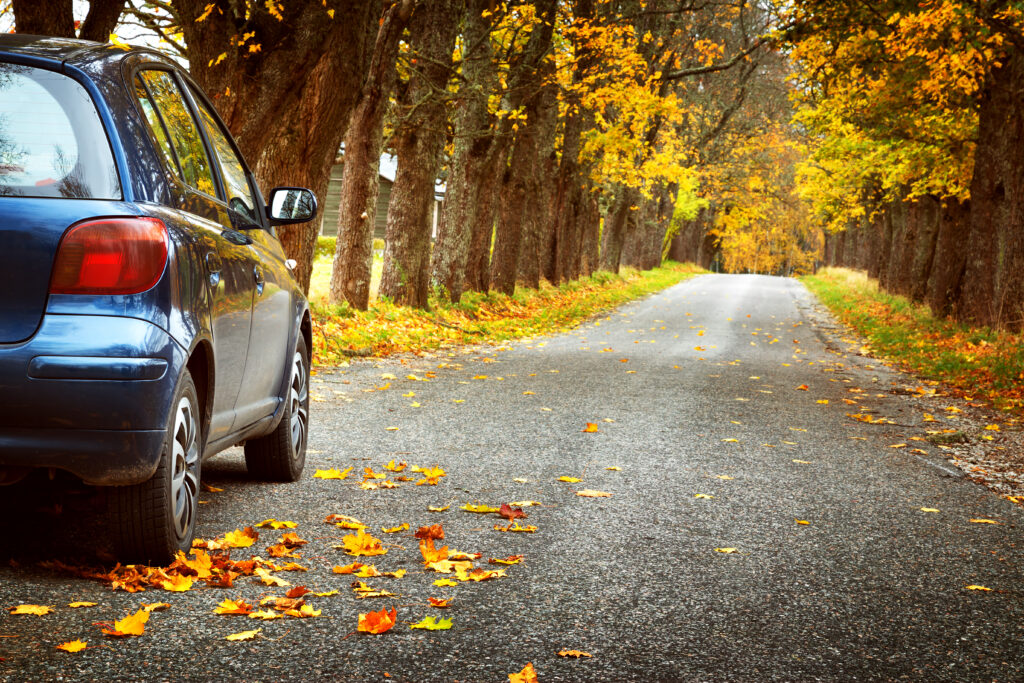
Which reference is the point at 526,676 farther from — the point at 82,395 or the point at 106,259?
the point at 106,259

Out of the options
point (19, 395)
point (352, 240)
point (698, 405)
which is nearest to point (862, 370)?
Answer: point (698, 405)

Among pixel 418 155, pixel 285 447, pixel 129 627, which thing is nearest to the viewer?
pixel 129 627

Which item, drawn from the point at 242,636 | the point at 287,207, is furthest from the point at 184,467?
the point at 287,207

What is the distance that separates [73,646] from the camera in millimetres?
3076

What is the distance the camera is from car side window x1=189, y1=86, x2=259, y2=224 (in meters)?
4.95

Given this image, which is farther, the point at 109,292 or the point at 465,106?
the point at 465,106

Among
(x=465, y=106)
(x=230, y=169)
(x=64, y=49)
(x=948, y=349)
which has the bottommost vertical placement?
(x=948, y=349)

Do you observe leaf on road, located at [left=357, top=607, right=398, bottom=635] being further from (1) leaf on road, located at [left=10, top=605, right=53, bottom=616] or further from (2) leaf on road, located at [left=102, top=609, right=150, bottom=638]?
(1) leaf on road, located at [left=10, top=605, right=53, bottom=616]

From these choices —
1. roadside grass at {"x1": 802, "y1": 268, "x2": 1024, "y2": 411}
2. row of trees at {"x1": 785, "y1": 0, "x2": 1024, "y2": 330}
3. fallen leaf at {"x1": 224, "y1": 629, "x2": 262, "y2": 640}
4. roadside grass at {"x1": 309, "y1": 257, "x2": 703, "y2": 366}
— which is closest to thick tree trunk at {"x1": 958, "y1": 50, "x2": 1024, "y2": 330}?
row of trees at {"x1": 785, "y1": 0, "x2": 1024, "y2": 330}

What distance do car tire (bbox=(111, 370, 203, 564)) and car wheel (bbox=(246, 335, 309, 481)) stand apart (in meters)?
1.52

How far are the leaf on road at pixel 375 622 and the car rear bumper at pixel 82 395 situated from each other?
94 cm

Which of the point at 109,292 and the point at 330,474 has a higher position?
the point at 109,292

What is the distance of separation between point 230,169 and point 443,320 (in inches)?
486

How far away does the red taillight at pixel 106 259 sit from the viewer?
3395 millimetres
